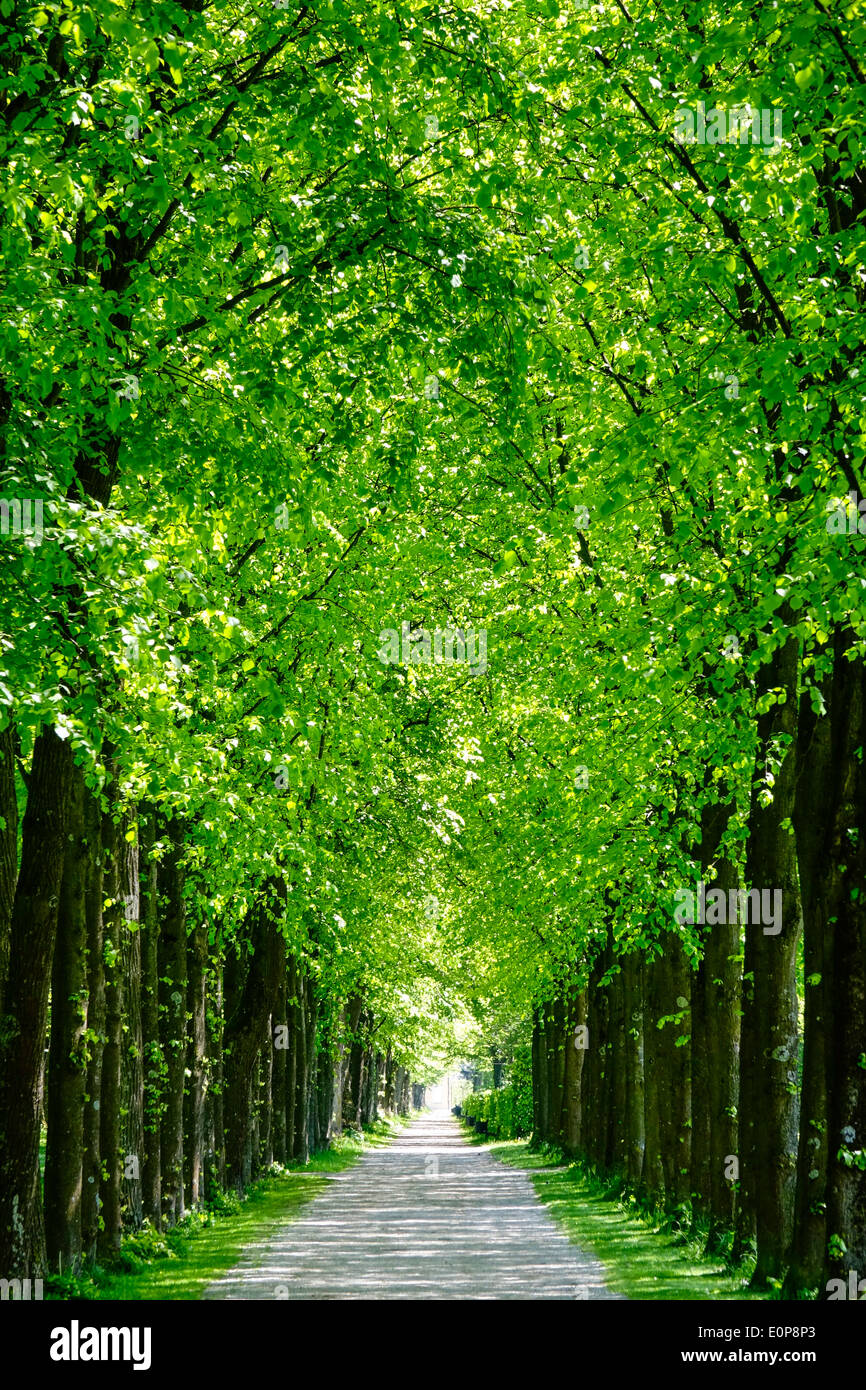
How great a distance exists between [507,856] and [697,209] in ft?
52.4

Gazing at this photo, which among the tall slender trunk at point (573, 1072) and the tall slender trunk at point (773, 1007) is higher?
the tall slender trunk at point (773, 1007)

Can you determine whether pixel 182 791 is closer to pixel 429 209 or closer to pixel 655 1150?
pixel 429 209

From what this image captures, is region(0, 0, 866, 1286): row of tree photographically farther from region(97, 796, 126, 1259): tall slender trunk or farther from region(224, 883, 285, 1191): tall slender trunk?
region(224, 883, 285, 1191): tall slender trunk

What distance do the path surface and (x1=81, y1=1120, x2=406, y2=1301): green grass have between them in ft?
0.91

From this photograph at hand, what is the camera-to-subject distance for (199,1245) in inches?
674

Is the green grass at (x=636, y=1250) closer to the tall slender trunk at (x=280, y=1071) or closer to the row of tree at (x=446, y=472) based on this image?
the row of tree at (x=446, y=472)

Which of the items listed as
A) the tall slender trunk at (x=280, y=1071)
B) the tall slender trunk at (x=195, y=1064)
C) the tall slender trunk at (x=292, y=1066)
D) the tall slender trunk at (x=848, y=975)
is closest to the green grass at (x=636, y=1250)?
the tall slender trunk at (x=848, y=975)

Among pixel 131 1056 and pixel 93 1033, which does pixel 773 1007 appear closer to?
pixel 93 1033

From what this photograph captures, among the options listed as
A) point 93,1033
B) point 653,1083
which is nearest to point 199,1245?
point 93,1033

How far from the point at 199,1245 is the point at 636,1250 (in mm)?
5370

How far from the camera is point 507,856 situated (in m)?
26.0

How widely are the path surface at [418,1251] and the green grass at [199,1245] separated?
10.9 inches

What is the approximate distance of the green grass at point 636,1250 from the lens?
1339 cm
